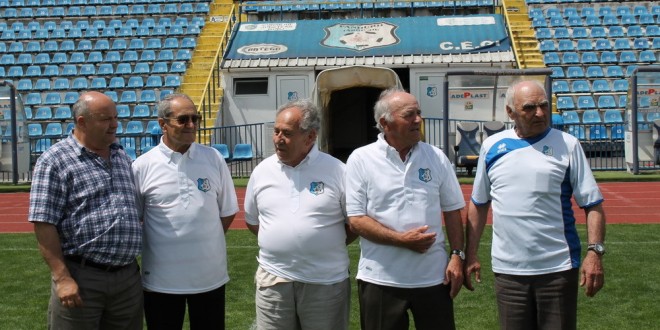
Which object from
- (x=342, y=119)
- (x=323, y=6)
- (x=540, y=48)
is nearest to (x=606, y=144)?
(x=540, y=48)

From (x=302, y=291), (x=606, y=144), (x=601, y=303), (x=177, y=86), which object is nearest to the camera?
(x=302, y=291)

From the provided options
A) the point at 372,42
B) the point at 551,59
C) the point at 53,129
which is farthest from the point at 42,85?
the point at 551,59

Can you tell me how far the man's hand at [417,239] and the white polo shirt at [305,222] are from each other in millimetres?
400

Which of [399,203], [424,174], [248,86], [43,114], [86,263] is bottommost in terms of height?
[86,263]

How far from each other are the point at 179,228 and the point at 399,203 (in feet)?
3.70

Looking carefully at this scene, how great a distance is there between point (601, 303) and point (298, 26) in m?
19.8

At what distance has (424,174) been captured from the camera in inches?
143

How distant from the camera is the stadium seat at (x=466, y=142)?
16.4 meters

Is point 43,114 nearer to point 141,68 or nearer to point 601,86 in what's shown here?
point 141,68

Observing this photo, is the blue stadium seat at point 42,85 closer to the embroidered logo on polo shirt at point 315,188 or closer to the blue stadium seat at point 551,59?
the blue stadium seat at point 551,59

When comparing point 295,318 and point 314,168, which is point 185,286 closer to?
point 295,318

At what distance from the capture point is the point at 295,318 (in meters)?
3.77

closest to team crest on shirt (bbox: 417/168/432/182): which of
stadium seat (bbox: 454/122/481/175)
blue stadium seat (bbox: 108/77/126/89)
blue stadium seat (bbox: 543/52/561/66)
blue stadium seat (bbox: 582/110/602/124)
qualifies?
stadium seat (bbox: 454/122/481/175)

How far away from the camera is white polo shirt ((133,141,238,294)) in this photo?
3764 mm
